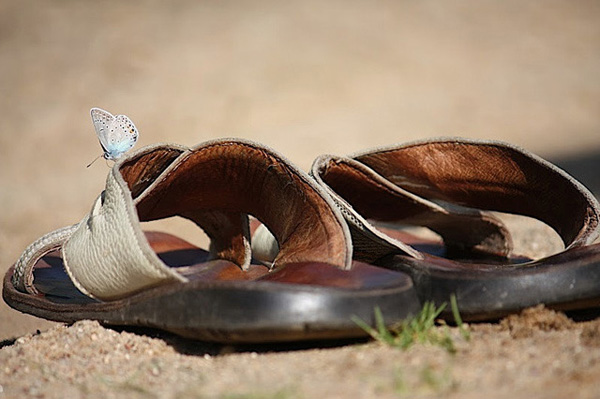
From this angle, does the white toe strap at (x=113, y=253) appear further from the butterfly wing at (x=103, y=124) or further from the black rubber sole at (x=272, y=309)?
the butterfly wing at (x=103, y=124)

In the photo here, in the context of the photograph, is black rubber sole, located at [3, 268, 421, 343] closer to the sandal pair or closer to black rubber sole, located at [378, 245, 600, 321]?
the sandal pair

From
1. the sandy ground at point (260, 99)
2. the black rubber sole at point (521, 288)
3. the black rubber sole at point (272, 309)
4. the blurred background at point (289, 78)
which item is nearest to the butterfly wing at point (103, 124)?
the sandy ground at point (260, 99)

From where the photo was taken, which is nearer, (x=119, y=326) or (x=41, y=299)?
(x=119, y=326)

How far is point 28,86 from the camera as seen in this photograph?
8.45 metres

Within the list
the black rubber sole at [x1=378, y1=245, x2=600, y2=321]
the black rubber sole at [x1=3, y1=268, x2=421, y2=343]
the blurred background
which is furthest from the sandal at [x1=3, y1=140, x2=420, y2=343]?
the blurred background

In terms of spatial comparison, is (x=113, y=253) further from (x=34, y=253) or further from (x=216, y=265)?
(x=216, y=265)

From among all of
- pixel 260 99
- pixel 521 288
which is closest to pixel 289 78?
pixel 260 99

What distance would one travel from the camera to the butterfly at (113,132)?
236cm

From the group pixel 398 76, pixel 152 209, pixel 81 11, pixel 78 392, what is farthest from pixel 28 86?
pixel 78 392

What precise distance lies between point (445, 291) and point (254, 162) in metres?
0.67

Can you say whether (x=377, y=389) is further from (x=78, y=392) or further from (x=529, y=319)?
(x=78, y=392)

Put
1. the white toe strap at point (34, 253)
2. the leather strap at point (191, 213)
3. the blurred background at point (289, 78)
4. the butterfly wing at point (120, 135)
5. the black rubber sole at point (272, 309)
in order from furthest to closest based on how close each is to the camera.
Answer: the blurred background at point (289, 78), the butterfly wing at point (120, 135), the white toe strap at point (34, 253), the leather strap at point (191, 213), the black rubber sole at point (272, 309)

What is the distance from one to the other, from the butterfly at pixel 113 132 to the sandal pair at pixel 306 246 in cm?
18

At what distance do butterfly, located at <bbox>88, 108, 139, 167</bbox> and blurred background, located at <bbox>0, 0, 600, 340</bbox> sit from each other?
9.61 ft
